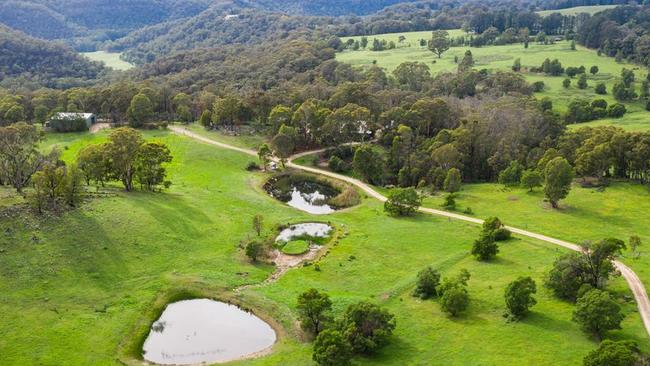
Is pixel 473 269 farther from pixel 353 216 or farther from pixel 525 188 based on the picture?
pixel 525 188

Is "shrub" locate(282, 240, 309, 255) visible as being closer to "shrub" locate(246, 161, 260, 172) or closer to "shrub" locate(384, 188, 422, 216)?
"shrub" locate(384, 188, 422, 216)

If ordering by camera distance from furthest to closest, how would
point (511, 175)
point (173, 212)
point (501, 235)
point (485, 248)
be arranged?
point (511, 175) → point (173, 212) → point (501, 235) → point (485, 248)

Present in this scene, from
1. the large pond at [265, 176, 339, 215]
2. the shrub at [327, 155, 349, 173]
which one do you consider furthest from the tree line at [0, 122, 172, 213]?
A: the shrub at [327, 155, 349, 173]

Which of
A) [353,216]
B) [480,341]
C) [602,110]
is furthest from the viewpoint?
[602,110]

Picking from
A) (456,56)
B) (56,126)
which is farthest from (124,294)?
(456,56)

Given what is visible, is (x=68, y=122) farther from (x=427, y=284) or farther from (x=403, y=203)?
(x=427, y=284)

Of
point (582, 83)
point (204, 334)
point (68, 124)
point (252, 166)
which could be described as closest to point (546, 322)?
point (204, 334)
